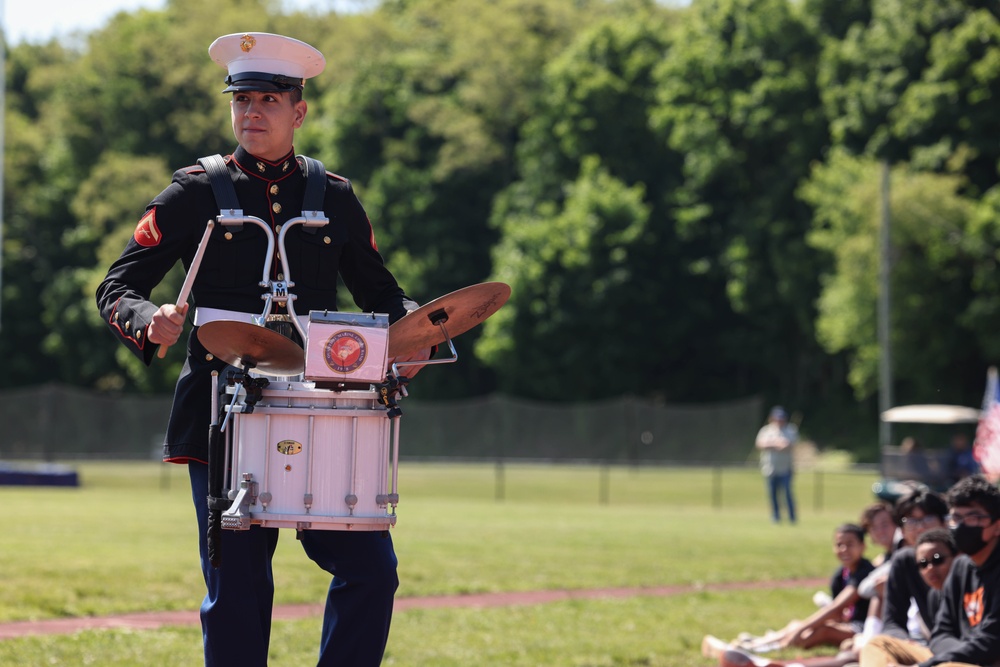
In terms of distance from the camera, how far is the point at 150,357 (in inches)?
177

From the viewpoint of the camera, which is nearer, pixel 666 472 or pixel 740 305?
pixel 666 472

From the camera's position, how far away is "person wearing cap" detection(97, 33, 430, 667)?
4.66m

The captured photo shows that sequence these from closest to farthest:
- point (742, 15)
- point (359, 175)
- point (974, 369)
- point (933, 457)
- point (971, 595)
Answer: point (971, 595), point (933, 457), point (974, 369), point (742, 15), point (359, 175)

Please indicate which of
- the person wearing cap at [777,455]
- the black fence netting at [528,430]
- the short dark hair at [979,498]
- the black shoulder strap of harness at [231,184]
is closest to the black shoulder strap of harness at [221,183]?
the black shoulder strap of harness at [231,184]

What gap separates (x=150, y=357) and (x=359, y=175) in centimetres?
6082

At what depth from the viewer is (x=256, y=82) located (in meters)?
4.70

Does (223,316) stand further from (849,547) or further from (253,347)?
(849,547)

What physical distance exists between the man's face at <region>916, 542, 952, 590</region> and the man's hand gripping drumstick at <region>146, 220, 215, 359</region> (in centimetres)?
498

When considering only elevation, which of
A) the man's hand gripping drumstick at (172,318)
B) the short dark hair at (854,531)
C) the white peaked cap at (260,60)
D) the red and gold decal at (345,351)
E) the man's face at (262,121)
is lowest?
the short dark hair at (854,531)

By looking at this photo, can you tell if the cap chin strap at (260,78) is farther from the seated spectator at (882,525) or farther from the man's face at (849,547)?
the man's face at (849,547)

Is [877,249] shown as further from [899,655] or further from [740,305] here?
[899,655]

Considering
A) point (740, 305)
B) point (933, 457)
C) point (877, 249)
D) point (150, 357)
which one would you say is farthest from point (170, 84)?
point (150, 357)

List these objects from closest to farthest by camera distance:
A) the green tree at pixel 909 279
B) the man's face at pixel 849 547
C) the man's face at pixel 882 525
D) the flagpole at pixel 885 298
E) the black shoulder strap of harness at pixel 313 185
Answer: the black shoulder strap of harness at pixel 313 185 → the man's face at pixel 882 525 → the man's face at pixel 849 547 → the flagpole at pixel 885 298 → the green tree at pixel 909 279

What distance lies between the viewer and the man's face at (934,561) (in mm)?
8055
